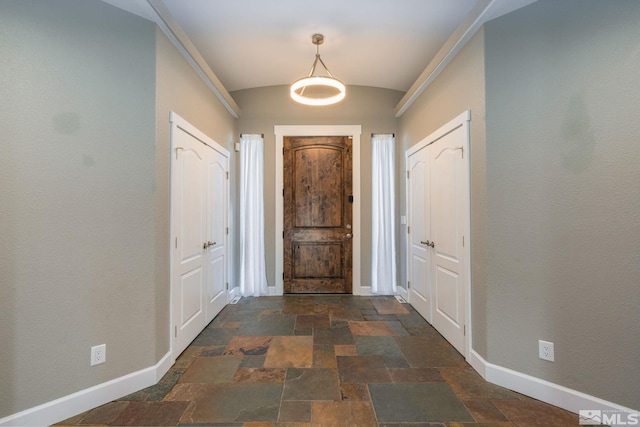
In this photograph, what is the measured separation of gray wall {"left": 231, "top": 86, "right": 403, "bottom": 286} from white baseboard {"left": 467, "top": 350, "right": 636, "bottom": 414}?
7.44ft

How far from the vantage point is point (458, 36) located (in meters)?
2.41

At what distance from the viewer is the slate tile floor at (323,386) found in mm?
1771

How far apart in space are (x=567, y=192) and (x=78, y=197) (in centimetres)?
322

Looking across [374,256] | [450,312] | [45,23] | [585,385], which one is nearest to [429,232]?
[450,312]

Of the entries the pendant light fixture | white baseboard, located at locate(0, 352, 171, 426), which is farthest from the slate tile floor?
the pendant light fixture

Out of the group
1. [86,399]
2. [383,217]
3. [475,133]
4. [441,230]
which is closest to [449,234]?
[441,230]

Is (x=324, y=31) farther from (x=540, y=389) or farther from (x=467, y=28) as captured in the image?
(x=540, y=389)

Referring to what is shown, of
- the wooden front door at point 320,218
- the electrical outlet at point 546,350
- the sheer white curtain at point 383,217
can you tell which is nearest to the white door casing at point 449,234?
the electrical outlet at point 546,350

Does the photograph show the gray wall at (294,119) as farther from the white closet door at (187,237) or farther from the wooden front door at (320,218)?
the white closet door at (187,237)

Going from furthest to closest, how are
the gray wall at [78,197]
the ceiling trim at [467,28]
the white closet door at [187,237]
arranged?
the white closet door at [187,237] < the ceiling trim at [467,28] < the gray wall at [78,197]

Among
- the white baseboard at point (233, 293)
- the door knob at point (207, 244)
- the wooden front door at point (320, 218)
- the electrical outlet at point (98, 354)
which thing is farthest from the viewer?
the wooden front door at point (320, 218)

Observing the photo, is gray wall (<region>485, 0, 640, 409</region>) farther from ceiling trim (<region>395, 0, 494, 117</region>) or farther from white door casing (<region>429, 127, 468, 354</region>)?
white door casing (<region>429, 127, 468, 354</region>)

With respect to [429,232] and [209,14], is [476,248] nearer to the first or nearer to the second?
[429,232]

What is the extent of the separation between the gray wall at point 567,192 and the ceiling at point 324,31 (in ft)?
1.54
